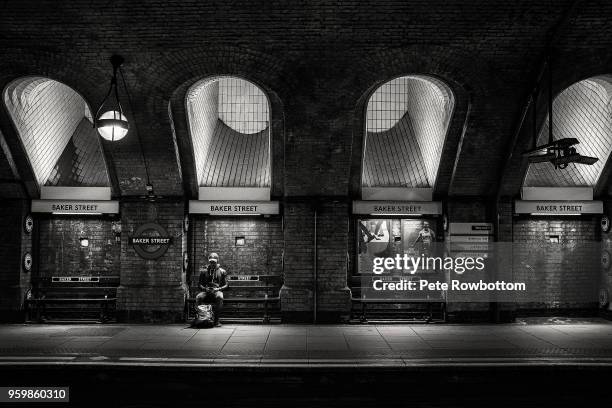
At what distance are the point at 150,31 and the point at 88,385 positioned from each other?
6003 mm

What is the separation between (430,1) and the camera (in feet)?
27.0

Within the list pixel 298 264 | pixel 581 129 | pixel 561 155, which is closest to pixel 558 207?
pixel 581 129

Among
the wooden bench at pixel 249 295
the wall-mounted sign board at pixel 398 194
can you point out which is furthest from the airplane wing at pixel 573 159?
the wooden bench at pixel 249 295

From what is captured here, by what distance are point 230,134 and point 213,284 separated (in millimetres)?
4060

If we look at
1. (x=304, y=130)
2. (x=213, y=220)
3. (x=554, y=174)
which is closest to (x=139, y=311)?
(x=213, y=220)

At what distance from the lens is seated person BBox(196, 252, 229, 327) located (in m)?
10.6

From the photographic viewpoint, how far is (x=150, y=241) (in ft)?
36.7

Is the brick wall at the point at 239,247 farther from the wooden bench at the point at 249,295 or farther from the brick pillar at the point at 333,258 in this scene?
the brick pillar at the point at 333,258

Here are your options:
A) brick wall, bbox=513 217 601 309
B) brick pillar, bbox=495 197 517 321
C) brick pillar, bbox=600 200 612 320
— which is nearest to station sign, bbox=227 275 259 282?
brick pillar, bbox=495 197 517 321

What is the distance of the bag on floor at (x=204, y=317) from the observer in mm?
10602

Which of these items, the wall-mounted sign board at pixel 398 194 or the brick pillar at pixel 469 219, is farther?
the wall-mounted sign board at pixel 398 194

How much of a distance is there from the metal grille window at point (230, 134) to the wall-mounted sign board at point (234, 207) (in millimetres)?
602

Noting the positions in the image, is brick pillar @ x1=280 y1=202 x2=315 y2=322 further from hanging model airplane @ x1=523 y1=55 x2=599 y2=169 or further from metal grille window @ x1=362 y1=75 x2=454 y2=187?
hanging model airplane @ x1=523 y1=55 x2=599 y2=169

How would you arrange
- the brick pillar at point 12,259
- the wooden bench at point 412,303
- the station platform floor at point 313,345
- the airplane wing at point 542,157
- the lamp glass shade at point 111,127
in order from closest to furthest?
the station platform floor at point 313,345 < the lamp glass shade at point 111,127 < the airplane wing at point 542,157 < the brick pillar at point 12,259 < the wooden bench at point 412,303
